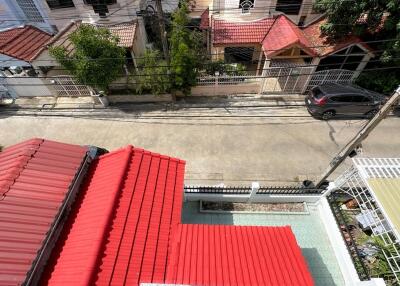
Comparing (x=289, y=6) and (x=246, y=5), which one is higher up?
(x=289, y=6)

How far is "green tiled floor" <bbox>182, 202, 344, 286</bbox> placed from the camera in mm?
8727

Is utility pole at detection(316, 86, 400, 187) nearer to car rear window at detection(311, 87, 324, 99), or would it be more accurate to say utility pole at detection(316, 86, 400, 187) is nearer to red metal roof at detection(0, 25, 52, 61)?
car rear window at detection(311, 87, 324, 99)

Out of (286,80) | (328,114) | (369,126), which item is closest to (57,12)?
(286,80)

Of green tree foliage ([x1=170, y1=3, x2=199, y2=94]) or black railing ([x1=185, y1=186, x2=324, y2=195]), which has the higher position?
green tree foliage ([x1=170, y1=3, x2=199, y2=94])

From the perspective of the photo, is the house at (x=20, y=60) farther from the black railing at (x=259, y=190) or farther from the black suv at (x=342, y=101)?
the black suv at (x=342, y=101)

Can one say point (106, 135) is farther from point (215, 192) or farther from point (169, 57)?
point (215, 192)

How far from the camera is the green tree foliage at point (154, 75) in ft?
55.4

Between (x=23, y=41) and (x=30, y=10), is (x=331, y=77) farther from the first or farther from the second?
(x=30, y=10)

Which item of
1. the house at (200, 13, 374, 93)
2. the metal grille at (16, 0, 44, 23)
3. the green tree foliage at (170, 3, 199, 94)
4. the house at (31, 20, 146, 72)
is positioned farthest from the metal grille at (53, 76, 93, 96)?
the house at (200, 13, 374, 93)

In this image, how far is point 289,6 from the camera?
741 inches

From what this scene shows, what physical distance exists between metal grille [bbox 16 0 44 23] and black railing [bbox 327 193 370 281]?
24.6 meters

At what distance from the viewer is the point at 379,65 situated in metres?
18.2

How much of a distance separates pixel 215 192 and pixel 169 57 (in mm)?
10677

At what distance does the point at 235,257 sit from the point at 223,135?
10.6 m
